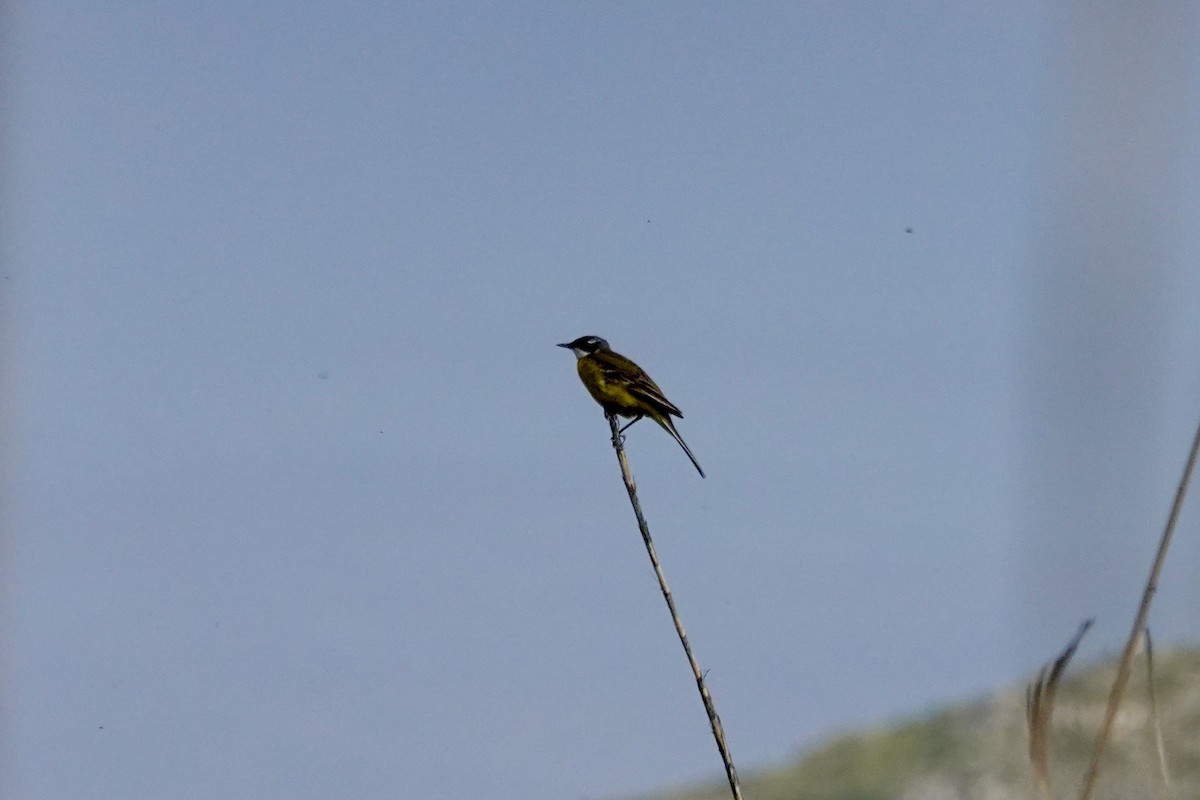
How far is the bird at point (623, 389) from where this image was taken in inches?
596

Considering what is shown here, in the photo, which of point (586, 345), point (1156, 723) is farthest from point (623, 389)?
point (1156, 723)

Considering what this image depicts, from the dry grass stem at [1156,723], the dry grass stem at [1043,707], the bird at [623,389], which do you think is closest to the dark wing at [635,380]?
the bird at [623,389]

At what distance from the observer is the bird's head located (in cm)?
1675

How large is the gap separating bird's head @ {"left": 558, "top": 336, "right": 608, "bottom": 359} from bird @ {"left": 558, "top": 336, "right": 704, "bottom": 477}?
221 mm

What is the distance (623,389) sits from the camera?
15.5 meters

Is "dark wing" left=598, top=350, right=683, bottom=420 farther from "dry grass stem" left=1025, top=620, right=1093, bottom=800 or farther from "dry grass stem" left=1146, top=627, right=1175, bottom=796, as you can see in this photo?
"dry grass stem" left=1025, top=620, right=1093, bottom=800

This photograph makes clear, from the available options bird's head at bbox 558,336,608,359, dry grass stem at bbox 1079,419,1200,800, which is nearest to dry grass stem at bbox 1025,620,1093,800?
dry grass stem at bbox 1079,419,1200,800

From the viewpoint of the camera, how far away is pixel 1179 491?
502 cm

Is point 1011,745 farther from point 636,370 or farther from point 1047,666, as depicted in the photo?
point 636,370

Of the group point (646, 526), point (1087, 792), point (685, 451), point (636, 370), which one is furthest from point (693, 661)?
point (636, 370)

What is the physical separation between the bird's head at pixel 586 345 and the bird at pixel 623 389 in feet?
0.72

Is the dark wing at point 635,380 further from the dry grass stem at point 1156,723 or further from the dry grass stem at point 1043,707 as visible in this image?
the dry grass stem at point 1043,707

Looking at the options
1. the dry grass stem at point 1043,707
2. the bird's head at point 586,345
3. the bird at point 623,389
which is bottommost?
the dry grass stem at point 1043,707

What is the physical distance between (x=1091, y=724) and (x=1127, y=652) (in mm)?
260
